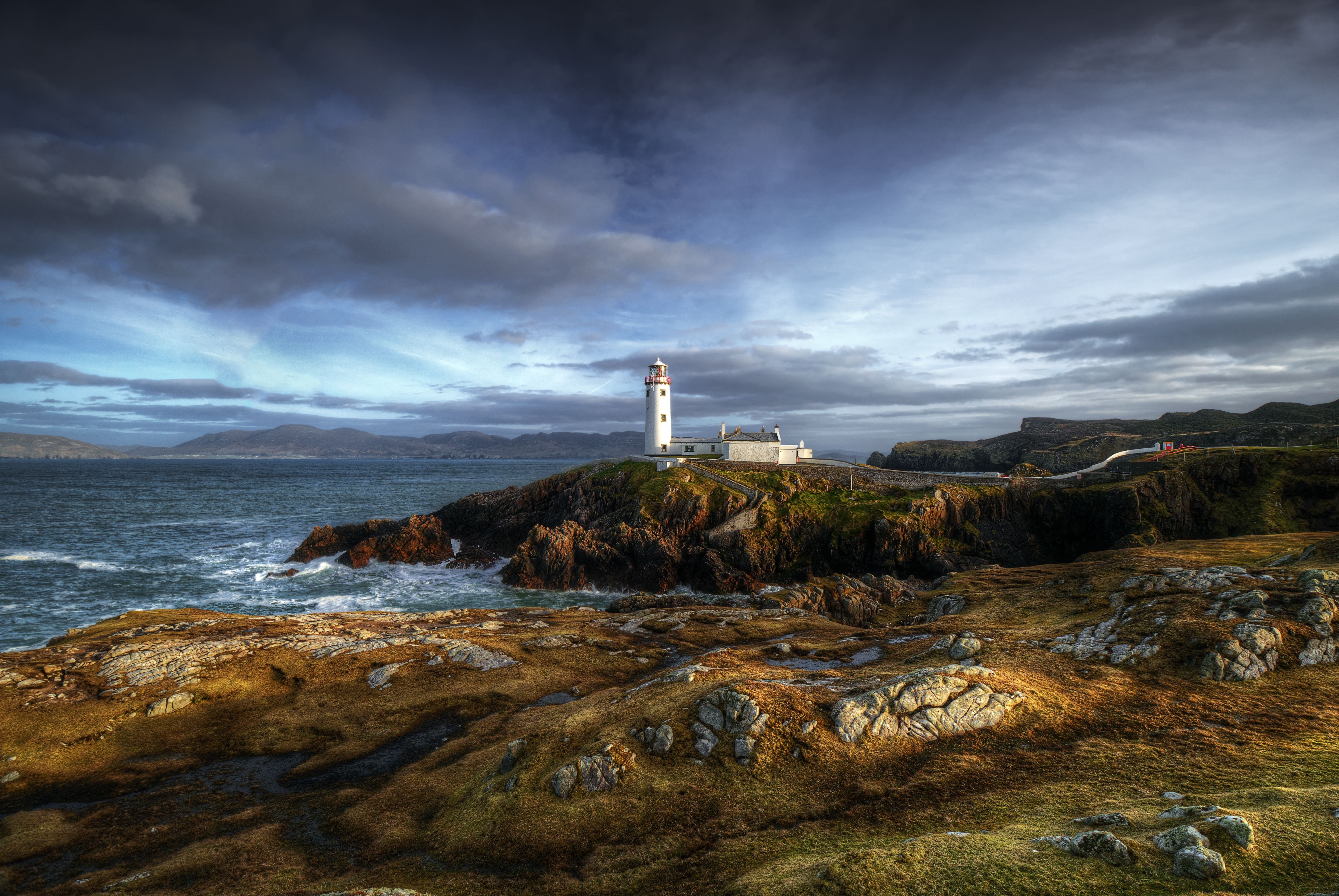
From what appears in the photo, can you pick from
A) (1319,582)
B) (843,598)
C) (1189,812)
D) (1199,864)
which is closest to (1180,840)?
(1199,864)

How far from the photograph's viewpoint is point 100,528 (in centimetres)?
7519

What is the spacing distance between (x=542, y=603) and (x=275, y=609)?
22.2 m

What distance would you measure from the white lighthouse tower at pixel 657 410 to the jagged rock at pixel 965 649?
2502 inches

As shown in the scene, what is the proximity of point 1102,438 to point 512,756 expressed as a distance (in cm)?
14878

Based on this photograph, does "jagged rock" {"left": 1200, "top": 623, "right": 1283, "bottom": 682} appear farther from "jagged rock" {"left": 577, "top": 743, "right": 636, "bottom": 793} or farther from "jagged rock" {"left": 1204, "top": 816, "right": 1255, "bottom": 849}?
"jagged rock" {"left": 577, "top": 743, "right": 636, "bottom": 793}

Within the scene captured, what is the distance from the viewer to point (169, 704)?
23297mm

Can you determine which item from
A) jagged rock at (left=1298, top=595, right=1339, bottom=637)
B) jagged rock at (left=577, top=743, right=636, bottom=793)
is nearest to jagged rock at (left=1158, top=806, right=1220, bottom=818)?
jagged rock at (left=577, top=743, right=636, bottom=793)

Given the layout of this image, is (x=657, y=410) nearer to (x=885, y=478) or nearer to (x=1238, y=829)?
(x=885, y=478)

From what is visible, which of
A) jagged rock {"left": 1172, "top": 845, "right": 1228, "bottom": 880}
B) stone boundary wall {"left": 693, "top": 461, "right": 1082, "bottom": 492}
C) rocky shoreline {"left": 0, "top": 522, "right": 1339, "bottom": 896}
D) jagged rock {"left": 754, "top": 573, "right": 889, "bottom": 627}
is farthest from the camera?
stone boundary wall {"left": 693, "top": 461, "right": 1082, "bottom": 492}

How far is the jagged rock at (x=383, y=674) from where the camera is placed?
25766mm

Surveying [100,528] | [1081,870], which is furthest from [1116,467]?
[100,528]

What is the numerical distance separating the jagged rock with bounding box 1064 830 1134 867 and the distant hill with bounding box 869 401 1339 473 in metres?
86.7

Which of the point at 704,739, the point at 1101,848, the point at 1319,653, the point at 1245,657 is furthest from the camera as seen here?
the point at 1245,657

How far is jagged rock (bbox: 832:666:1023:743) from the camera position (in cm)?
1545
